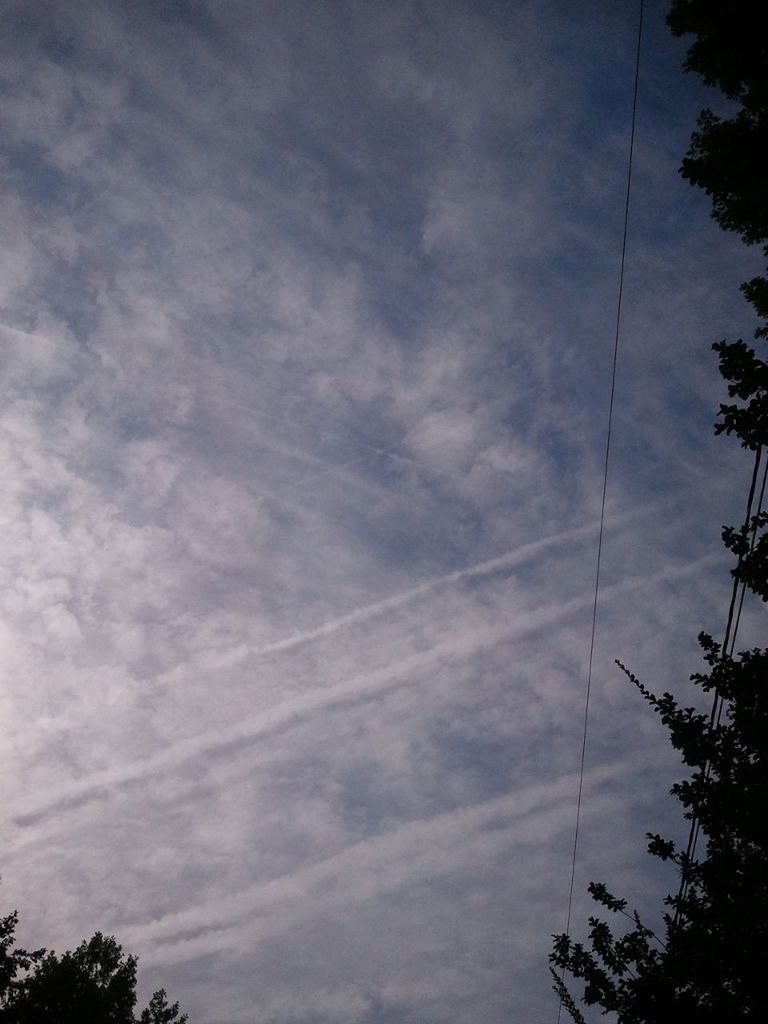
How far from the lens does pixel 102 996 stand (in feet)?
70.1

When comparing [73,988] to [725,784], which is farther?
[73,988]

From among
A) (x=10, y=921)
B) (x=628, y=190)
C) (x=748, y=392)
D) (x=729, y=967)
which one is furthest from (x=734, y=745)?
(x=10, y=921)

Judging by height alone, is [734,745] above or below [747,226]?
below

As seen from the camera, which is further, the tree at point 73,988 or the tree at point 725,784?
the tree at point 73,988

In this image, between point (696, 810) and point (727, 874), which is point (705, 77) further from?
point (727, 874)

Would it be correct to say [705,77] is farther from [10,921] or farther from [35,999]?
[35,999]

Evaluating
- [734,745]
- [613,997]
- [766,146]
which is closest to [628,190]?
[766,146]

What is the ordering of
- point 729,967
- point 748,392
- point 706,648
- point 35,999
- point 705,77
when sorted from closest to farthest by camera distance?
point 748,392 < point 729,967 < point 706,648 < point 705,77 < point 35,999

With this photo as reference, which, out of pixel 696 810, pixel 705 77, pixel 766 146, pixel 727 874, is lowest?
pixel 727 874

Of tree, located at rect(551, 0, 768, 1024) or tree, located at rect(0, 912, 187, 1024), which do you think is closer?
tree, located at rect(551, 0, 768, 1024)

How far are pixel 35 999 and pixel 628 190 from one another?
107 ft

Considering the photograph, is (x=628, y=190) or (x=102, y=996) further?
(x=102, y=996)


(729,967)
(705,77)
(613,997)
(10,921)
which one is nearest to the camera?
(729,967)

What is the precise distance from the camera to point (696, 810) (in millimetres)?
5879
